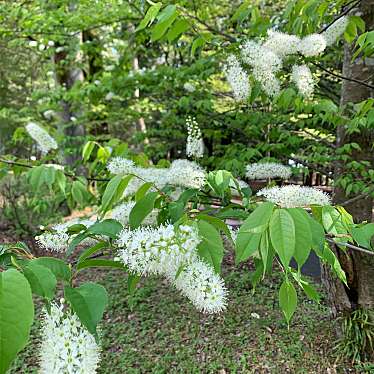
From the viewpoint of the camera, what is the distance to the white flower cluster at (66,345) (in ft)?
2.36

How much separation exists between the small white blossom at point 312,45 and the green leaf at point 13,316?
1.73 meters

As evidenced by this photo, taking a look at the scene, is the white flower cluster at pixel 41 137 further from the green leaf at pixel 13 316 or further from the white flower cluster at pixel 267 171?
the green leaf at pixel 13 316

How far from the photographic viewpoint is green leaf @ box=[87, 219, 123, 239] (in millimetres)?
961

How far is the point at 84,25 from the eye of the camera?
4660 mm

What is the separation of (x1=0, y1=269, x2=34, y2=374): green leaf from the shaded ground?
2.59 metres

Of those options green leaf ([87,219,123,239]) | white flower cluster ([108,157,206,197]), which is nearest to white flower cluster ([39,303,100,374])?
green leaf ([87,219,123,239])

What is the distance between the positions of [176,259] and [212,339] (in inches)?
101

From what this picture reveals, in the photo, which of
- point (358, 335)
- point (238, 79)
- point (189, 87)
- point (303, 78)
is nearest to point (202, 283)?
point (238, 79)

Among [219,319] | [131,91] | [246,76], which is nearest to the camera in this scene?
[246,76]

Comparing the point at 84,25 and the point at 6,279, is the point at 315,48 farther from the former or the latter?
the point at 84,25

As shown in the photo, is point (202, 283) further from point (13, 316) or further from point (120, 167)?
point (120, 167)

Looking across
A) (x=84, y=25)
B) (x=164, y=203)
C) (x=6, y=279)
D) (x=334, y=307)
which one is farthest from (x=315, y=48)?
(x=84, y=25)

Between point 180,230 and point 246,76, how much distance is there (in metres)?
1.16

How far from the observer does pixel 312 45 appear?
73.2 inches
